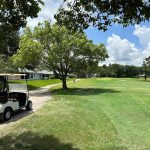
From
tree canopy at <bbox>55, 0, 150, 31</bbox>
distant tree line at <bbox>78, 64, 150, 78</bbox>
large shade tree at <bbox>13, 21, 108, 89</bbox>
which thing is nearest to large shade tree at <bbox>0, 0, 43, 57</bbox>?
tree canopy at <bbox>55, 0, 150, 31</bbox>

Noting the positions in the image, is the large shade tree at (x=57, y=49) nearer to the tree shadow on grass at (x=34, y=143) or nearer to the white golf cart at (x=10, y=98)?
the white golf cart at (x=10, y=98)

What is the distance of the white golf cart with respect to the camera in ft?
49.0

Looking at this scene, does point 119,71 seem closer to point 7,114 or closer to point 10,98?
point 10,98

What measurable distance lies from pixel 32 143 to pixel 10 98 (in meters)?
5.93

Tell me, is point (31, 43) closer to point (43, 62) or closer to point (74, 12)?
point (43, 62)

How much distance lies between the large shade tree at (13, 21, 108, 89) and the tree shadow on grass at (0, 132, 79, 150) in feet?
84.5

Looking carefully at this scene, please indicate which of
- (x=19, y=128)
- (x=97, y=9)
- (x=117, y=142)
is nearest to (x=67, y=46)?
(x=19, y=128)

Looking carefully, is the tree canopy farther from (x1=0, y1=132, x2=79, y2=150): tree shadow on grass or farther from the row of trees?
the row of trees

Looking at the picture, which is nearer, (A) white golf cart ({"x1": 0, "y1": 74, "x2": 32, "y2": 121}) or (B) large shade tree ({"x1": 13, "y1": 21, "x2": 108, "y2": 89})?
(A) white golf cart ({"x1": 0, "y1": 74, "x2": 32, "y2": 121})

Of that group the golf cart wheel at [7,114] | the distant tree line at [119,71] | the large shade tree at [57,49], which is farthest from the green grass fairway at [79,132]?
the distant tree line at [119,71]

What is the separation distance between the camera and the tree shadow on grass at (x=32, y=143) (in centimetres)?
979

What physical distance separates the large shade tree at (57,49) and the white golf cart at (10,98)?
19096mm

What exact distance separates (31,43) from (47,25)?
2.82m

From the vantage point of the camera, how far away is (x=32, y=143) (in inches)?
404
